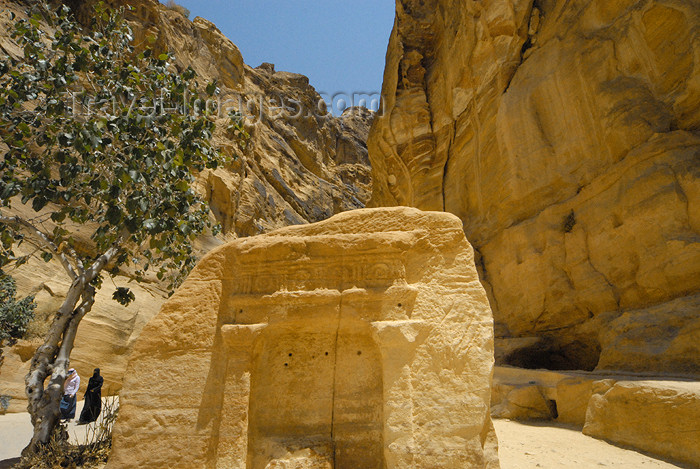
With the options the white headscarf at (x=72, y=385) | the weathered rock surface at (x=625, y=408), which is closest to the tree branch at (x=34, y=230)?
the white headscarf at (x=72, y=385)

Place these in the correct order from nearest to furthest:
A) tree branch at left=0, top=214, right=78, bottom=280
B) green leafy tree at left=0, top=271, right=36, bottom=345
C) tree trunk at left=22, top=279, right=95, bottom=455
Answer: tree trunk at left=22, top=279, right=95, bottom=455
tree branch at left=0, top=214, right=78, bottom=280
green leafy tree at left=0, top=271, right=36, bottom=345

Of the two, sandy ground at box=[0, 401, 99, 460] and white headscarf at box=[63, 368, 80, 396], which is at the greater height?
white headscarf at box=[63, 368, 80, 396]

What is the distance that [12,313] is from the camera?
11.0m

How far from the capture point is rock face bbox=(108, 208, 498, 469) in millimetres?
3947

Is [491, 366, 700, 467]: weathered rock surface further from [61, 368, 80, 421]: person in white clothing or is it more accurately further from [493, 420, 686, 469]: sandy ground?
[61, 368, 80, 421]: person in white clothing

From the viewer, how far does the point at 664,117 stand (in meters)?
8.91

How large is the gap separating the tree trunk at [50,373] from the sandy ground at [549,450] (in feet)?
2.40

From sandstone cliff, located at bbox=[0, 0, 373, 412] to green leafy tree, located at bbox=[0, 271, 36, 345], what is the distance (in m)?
0.34

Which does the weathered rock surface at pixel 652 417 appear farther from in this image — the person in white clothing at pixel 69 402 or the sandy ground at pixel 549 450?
the person in white clothing at pixel 69 402

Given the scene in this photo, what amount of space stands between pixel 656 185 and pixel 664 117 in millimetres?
1716

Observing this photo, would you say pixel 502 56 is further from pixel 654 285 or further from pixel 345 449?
pixel 345 449

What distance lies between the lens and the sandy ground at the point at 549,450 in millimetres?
4750

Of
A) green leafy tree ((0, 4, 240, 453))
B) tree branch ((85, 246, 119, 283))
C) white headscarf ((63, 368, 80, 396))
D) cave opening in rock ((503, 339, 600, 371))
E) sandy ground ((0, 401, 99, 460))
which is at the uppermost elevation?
green leafy tree ((0, 4, 240, 453))

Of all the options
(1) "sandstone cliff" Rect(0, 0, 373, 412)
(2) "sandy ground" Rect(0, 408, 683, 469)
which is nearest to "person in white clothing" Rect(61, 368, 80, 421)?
(2) "sandy ground" Rect(0, 408, 683, 469)
